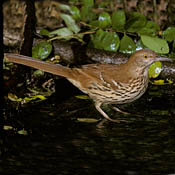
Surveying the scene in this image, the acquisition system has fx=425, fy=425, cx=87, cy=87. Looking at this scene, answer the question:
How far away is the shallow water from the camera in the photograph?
295 cm

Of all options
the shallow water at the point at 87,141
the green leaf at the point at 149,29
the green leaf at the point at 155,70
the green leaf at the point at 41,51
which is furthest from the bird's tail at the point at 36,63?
the green leaf at the point at 149,29

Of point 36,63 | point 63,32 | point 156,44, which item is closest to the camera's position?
point 36,63

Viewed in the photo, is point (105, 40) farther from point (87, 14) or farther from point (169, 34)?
point (169, 34)

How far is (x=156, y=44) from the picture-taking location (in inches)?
199

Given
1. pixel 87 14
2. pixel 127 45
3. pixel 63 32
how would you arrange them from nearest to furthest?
pixel 127 45 < pixel 63 32 < pixel 87 14

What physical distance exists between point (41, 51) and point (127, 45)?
3.54 ft

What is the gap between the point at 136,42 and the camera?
→ 18.1 feet

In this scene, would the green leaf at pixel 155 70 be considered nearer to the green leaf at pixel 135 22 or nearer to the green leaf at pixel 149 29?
the green leaf at pixel 149 29

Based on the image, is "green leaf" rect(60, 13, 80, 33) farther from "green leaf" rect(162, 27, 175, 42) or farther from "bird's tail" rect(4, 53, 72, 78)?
"bird's tail" rect(4, 53, 72, 78)

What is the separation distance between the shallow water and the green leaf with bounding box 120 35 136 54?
110cm

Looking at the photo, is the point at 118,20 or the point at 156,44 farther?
the point at 118,20

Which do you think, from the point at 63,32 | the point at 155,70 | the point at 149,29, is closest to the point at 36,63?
the point at 155,70

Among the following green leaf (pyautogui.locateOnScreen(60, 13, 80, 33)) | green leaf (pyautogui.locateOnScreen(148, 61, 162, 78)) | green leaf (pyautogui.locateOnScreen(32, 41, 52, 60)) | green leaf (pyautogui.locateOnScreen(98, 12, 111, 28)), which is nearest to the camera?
green leaf (pyautogui.locateOnScreen(148, 61, 162, 78))

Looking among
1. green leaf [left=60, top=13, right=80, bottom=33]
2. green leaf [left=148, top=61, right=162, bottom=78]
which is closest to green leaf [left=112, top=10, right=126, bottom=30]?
green leaf [left=60, top=13, right=80, bottom=33]
